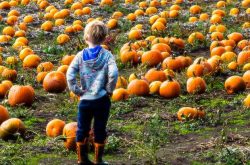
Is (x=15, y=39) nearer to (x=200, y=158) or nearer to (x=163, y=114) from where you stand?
(x=163, y=114)

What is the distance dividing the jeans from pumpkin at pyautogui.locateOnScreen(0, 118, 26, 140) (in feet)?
4.09

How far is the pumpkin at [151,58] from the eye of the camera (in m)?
9.98

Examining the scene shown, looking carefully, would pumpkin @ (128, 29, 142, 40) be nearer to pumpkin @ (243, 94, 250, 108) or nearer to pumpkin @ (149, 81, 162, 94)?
pumpkin @ (149, 81, 162, 94)

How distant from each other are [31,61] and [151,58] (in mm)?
2085

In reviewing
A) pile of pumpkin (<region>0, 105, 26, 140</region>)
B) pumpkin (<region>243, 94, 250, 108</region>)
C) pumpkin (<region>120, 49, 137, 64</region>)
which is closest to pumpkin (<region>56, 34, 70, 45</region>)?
pumpkin (<region>120, 49, 137, 64</region>)

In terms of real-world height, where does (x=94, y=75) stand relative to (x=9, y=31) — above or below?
above

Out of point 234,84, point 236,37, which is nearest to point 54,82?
point 234,84

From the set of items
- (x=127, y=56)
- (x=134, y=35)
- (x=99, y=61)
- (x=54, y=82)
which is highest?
(x=99, y=61)

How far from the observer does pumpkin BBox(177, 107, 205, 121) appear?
7434 millimetres

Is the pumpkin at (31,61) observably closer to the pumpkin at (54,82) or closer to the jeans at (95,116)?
the pumpkin at (54,82)

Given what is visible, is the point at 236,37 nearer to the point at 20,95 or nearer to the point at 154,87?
the point at 154,87

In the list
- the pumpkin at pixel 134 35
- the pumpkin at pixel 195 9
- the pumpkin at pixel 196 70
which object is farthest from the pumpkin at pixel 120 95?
the pumpkin at pixel 195 9

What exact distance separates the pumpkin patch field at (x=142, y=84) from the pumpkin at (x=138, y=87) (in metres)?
0.01

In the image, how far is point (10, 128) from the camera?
6793 mm
